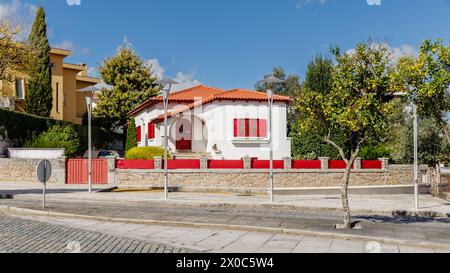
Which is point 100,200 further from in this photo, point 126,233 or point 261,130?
point 261,130

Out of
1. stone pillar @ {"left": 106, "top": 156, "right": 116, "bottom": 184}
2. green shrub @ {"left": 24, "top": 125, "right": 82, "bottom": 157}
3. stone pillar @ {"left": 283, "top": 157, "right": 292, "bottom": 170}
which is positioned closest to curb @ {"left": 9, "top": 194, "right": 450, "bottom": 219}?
stone pillar @ {"left": 106, "top": 156, "right": 116, "bottom": 184}

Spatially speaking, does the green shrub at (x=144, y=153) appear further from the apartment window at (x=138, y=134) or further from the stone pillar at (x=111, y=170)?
the apartment window at (x=138, y=134)

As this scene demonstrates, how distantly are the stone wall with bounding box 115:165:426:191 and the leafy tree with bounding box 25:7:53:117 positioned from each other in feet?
54.2

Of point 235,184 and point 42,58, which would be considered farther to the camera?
point 42,58

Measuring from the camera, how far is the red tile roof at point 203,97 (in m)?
43.1

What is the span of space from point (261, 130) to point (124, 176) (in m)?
12.8

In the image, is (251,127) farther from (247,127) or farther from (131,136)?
(131,136)

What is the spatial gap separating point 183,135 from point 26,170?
13729mm

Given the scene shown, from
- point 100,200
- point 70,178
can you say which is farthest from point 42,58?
point 100,200

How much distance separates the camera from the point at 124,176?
3516 centimetres

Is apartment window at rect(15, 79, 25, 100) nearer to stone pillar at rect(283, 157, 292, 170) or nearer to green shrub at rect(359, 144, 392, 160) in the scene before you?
stone pillar at rect(283, 157, 292, 170)

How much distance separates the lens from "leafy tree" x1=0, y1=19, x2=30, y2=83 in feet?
118

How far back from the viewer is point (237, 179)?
118ft

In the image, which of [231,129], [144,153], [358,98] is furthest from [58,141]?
[358,98]
